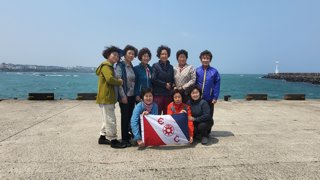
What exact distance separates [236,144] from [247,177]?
154 centimetres

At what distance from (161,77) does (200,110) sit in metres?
0.96

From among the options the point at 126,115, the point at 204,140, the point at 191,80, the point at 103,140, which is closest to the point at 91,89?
the point at 103,140

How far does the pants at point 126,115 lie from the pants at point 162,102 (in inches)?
17.2

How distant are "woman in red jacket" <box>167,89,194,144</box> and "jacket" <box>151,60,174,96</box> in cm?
24

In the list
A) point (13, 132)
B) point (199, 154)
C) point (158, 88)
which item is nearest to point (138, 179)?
point (199, 154)

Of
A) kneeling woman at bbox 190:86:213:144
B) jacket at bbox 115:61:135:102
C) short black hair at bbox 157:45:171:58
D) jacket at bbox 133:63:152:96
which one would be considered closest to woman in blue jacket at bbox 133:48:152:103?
jacket at bbox 133:63:152:96

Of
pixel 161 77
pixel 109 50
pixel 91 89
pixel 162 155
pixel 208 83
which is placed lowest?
pixel 91 89

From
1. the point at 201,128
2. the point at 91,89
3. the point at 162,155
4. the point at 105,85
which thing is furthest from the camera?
the point at 91,89

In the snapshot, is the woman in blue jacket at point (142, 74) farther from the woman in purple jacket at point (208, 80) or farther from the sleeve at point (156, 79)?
the woman in purple jacket at point (208, 80)

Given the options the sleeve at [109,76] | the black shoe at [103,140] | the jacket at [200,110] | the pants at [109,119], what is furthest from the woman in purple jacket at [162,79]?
the black shoe at [103,140]

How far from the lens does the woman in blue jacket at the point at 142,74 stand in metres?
4.88

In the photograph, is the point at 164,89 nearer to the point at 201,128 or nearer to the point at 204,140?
the point at 201,128

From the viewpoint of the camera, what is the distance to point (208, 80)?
17.1 ft

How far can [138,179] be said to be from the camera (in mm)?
3381
